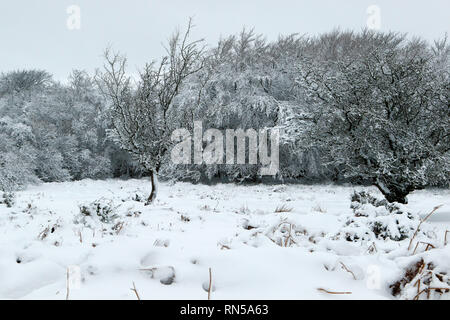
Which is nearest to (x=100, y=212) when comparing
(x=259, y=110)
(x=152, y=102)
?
(x=152, y=102)

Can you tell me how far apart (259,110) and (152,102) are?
10263 mm

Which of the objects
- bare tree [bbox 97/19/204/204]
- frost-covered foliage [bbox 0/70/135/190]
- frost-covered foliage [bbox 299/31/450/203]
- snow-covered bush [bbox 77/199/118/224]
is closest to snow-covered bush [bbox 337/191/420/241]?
snow-covered bush [bbox 77/199/118/224]

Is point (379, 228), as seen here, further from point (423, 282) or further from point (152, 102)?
point (152, 102)

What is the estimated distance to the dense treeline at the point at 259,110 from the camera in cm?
732

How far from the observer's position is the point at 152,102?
7.70 m

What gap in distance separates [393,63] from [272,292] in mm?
8078

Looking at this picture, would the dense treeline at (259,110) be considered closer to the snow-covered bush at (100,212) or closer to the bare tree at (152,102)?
the bare tree at (152,102)

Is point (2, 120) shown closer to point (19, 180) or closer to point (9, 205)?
point (19, 180)

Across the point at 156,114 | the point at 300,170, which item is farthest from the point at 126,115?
the point at 300,170

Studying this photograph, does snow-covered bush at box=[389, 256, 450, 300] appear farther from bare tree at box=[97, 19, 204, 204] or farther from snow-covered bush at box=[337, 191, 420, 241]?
bare tree at box=[97, 19, 204, 204]

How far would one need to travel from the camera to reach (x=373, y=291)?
1511mm

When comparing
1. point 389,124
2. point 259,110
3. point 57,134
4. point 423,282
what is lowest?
point 423,282

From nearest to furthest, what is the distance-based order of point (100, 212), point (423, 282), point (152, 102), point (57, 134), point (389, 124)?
1. point (423, 282)
2. point (100, 212)
3. point (389, 124)
4. point (152, 102)
5. point (57, 134)

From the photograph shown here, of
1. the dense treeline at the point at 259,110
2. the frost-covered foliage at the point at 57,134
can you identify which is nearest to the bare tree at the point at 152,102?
the dense treeline at the point at 259,110
